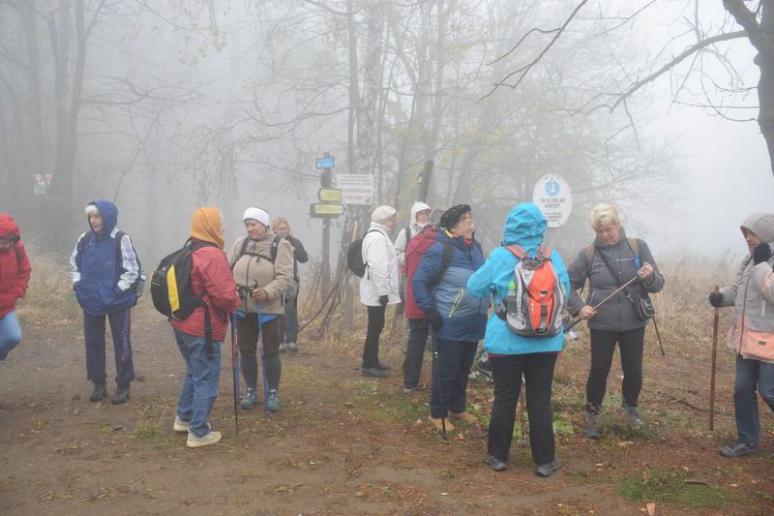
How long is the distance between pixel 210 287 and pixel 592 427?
10.4 feet

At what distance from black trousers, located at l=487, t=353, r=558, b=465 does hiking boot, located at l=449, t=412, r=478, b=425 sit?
108 centimetres

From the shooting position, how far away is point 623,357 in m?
4.64

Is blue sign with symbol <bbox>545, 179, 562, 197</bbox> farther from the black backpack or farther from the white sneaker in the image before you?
the white sneaker

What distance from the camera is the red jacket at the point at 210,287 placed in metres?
4.26

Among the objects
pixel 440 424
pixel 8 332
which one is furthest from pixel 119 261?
pixel 440 424

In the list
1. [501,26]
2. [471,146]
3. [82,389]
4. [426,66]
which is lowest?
[82,389]

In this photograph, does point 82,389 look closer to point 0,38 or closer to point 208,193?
point 208,193

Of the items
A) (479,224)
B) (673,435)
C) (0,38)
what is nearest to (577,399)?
(673,435)

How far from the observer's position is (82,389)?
20.2ft

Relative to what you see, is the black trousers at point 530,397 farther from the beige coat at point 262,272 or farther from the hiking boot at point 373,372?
the hiking boot at point 373,372

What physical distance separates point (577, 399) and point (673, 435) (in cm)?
107

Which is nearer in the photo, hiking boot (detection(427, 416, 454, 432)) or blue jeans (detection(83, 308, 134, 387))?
hiking boot (detection(427, 416, 454, 432))

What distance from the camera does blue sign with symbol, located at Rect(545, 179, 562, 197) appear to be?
8656 millimetres

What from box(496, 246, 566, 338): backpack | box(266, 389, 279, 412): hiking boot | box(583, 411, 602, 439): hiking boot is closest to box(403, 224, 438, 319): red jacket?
box(266, 389, 279, 412): hiking boot
